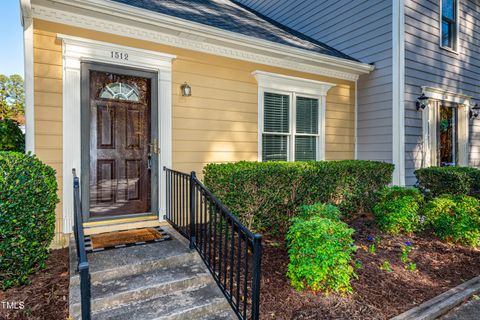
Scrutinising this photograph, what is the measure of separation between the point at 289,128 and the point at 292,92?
68cm

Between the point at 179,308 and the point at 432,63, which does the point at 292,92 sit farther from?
the point at 179,308

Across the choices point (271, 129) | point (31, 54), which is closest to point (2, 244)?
point (31, 54)

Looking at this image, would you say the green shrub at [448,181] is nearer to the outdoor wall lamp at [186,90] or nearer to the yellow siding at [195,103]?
the yellow siding at [195,103]

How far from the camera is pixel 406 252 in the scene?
12.1 feet

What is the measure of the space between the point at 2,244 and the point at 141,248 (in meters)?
1.21

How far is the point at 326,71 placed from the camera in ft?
19.6

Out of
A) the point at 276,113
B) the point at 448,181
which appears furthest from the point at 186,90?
the point at 448,181

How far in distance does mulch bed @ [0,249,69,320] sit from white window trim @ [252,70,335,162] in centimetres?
343

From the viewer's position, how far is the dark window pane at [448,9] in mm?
6805

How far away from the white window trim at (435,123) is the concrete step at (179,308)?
5.74 meters

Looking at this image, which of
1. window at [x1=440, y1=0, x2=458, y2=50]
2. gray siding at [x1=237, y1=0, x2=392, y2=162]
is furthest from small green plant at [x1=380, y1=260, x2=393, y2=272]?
window at [x1=440, y1=0, x2=458, y2=50]

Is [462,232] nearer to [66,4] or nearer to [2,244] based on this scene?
[2,244]

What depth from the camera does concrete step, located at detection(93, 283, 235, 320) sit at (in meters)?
2.29

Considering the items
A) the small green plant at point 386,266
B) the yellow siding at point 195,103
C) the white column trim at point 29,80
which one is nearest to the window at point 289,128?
the yellow siding at point 195,103
